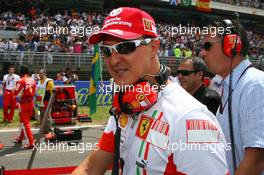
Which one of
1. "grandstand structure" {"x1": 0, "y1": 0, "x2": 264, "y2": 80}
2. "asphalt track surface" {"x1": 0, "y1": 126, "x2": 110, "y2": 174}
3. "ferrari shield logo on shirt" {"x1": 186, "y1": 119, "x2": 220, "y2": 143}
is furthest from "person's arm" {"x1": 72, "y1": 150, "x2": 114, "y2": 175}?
"grandstand structure" {"x1": 0, "y1": 0, "x2": 264, "y2": 80}

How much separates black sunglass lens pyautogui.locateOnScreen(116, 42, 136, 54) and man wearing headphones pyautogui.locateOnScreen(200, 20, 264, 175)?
2.47 feet

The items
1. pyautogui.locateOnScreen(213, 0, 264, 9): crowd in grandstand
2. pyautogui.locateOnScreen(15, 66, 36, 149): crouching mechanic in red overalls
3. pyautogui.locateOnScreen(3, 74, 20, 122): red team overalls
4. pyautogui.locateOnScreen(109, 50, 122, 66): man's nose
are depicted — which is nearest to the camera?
pyautogui.locateOnScreen(109, 50, 122, 66): man's nose

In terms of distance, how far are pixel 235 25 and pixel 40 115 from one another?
30.5 ft

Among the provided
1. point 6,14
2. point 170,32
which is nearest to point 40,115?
point 6,14

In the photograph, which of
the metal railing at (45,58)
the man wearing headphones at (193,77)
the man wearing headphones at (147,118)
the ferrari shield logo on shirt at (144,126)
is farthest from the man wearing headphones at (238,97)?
the metal railing at (45,58)

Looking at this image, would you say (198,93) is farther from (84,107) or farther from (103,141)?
(84,107)

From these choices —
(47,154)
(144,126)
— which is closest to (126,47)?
(144,126)

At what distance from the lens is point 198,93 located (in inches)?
162

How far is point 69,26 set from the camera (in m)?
23.3

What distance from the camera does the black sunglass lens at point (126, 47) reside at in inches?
70.5

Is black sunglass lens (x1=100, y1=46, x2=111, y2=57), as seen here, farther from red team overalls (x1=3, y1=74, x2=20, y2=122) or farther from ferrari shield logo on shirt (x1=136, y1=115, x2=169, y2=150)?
red team overalls (x1=3, y1=74, x2=20, y2=122)

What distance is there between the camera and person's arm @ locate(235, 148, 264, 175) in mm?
2012

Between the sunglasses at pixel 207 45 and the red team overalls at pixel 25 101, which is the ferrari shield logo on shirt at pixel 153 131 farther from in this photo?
the red team overalls at pixel 25 101
